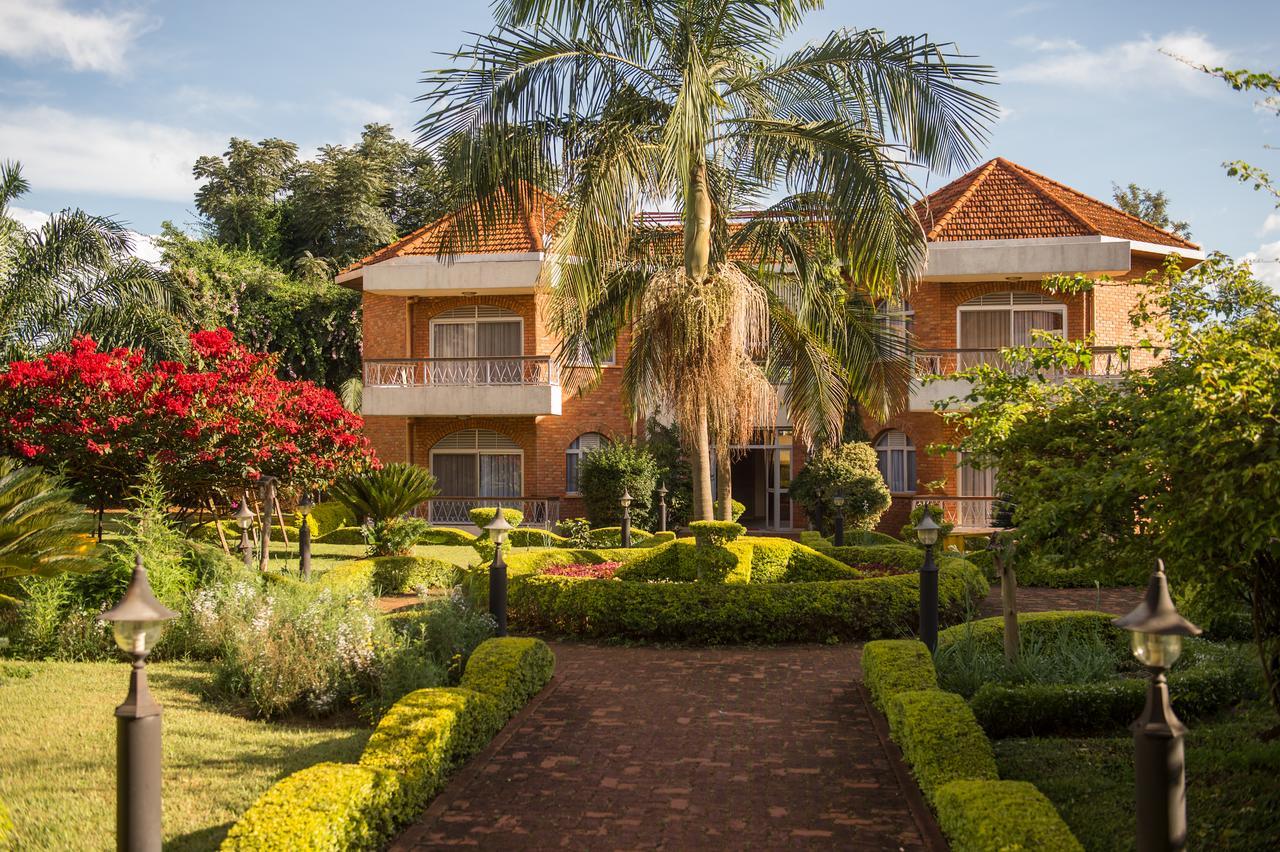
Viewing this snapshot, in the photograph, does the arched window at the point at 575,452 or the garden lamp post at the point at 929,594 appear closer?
the garden lamp post at the point at 929,594

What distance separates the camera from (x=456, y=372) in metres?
24.0

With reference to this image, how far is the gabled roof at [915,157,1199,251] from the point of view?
73.3ft

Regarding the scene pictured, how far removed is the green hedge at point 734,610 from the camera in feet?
36.1

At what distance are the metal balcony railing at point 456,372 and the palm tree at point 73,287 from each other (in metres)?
5.26

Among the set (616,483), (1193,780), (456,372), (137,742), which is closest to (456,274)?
(456,372)

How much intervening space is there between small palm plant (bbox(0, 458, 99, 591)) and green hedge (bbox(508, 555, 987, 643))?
189 inches

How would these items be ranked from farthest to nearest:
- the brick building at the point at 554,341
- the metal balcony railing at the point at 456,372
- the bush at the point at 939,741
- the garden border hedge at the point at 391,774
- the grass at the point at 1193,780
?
the metal balcony railing at the point at 456,372
the brick building at the point at 554,341
the bush at the point at 939,741
the grass at the point at 1193,780
the garden border hedge at the point at 391,774

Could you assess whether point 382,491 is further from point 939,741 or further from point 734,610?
point 939,741

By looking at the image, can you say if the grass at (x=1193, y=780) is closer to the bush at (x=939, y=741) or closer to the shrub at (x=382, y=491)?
the bush at (x=939, y=741)

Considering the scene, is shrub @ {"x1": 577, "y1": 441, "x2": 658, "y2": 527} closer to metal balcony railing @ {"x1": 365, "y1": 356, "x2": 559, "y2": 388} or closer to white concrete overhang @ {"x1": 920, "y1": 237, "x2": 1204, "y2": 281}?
metal balcony railing @ {"x1": 365, "y1": 356, "x2": 559, "y2": 388}

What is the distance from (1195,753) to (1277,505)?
7.90 feet

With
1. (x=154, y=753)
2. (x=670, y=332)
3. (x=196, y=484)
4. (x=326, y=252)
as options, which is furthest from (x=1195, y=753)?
(x=326, y=252)

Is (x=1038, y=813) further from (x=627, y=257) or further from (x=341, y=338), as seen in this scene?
(x=341, y=338)

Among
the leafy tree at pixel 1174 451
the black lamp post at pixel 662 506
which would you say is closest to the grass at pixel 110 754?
the leafy tree at pixel 1174 451
